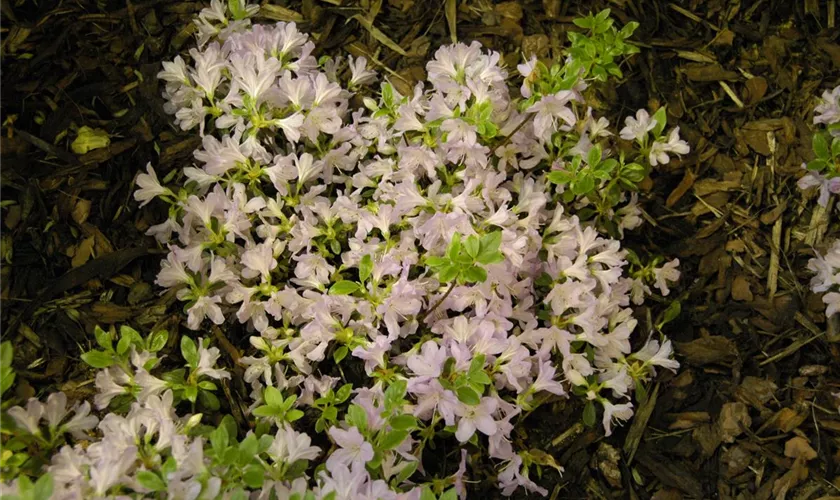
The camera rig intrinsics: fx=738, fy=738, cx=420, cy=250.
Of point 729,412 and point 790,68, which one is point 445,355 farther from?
point 790,68

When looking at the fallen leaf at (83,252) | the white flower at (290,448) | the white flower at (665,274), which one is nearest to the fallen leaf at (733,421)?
the white flower at (665,274)

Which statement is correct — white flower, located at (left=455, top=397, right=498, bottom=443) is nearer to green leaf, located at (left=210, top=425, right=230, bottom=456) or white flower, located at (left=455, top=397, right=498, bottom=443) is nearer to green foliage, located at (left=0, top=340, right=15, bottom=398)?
green leaf, located at (left=210, top=425, right=230, bottom=456)

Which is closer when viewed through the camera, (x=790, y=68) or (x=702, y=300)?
(x=702, y=300)

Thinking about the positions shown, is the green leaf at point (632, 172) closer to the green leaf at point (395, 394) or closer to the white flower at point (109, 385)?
the green leaf at point (395, 394)

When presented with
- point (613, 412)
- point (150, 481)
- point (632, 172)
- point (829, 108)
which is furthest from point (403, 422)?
point (829, 108)

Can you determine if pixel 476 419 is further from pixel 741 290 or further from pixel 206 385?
pixel 741 290

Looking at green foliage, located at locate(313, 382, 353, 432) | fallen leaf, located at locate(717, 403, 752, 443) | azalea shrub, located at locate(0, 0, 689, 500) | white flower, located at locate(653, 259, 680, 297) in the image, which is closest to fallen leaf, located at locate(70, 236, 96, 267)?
azalea shrub, located at locate(0, 0, 689, 500)

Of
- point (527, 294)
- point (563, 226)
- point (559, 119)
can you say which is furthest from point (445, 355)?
point (559, 119)
